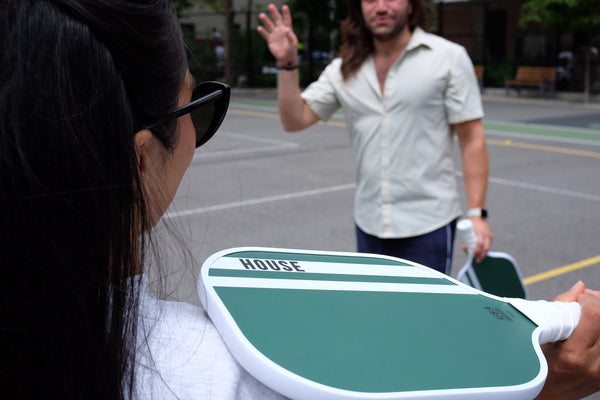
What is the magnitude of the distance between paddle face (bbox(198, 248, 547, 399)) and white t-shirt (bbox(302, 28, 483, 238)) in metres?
1.84

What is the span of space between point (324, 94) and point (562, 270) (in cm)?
307

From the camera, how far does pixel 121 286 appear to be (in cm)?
83

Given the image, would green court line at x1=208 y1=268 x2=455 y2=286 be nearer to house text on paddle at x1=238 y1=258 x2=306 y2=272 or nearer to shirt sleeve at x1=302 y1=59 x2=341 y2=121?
house text on paddle at x1=238 y1=258 x2=306 y2=272

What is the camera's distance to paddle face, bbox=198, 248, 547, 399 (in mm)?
801

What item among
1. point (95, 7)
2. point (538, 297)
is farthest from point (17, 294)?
point (538, 297)

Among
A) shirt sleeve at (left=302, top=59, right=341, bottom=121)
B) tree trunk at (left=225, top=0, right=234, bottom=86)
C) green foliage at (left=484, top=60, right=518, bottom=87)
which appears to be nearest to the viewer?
shirt sleeve at (left=302, top=59, right=341, bottom=121)

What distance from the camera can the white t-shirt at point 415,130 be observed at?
2.87 m

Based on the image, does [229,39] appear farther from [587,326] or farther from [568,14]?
[587,326]

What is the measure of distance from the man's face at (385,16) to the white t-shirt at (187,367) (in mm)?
2273

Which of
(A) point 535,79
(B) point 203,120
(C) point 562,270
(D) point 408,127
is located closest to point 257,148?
(C) point 562,270

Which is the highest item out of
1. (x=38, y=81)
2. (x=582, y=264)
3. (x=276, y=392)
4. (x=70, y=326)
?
(x=38, y=81)

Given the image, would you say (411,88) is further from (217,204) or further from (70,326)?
(217,204)

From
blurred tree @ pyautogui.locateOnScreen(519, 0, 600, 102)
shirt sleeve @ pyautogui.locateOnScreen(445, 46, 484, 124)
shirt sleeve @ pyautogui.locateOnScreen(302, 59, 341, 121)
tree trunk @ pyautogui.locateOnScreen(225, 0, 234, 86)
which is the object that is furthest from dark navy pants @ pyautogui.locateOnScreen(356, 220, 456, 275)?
tree trunk @ pyautogui.locateOnScreen(225, 0, 234, 86)

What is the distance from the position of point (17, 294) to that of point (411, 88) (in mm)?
2331
